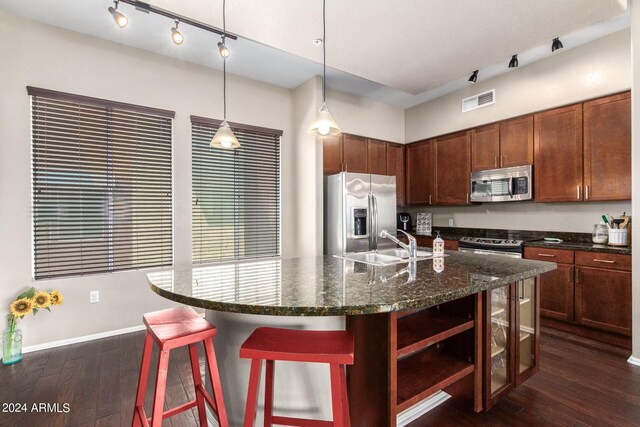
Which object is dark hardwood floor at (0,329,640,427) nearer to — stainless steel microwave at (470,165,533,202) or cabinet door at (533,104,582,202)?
cabinet door at (533,104,582,202)

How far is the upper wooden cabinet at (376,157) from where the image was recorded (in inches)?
186

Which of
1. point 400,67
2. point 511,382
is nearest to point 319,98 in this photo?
point 400,67

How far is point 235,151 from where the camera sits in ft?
13.1

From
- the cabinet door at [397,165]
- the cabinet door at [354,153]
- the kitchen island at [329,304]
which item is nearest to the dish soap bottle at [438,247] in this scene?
the kitchen island at [329,304]

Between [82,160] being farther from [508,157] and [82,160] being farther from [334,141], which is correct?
[508,157]

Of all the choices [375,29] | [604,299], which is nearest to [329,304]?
[375,29]

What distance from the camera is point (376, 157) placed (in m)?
4.84

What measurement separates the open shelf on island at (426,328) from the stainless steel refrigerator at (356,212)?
6.82 ft

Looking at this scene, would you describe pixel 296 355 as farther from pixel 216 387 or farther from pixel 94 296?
pixel 94 296

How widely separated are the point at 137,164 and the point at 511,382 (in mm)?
3810

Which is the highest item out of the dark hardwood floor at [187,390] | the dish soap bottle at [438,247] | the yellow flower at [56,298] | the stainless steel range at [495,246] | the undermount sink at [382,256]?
the dish soap bottle at [438,247]

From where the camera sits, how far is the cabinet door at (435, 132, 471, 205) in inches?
173

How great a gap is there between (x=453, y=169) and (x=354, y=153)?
4.83 ft

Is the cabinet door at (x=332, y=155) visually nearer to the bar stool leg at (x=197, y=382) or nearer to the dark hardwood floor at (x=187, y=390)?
the dark hardwood floor at (x=187, y=390)
